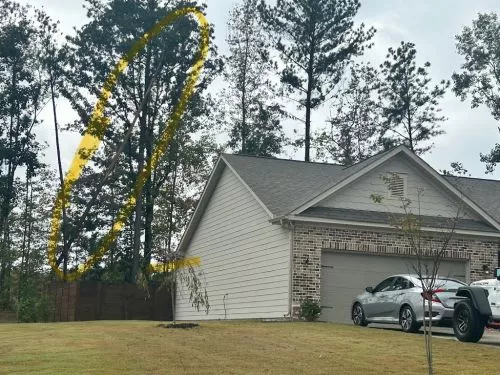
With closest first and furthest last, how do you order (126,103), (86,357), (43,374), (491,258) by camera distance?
1. (43,374)
2. (86,357)
3. (491,258)
4. (126,103)

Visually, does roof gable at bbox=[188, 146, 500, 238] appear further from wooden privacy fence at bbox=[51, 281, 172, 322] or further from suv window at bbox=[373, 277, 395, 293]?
wooden privacy fence at bbox=[51, 281, 172, 322]

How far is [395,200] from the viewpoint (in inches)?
985

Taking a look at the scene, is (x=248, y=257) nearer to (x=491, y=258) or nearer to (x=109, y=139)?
(x=491, y=258)

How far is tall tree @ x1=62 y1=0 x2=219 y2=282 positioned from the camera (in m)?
42.8

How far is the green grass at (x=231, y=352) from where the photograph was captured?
1232 cm

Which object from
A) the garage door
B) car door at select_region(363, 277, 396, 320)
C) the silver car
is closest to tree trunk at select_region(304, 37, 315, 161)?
the garage door

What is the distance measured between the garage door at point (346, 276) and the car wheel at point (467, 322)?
645 cm

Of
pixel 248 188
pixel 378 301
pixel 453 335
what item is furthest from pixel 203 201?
pixel 453 335

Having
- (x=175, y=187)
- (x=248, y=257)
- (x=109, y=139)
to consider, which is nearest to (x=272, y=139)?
(x=175, y=187)

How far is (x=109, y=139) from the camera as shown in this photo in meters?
43.1

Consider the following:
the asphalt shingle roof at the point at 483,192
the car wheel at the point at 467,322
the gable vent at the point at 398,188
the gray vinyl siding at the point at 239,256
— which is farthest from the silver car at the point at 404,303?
the asphalt shingle roof at the point at 483,192

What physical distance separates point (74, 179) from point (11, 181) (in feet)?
12.8

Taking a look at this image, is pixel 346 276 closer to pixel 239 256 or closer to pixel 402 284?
pixel 402 284

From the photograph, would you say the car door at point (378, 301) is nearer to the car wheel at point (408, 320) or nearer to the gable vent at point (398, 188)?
the car wheel at point (408, 320)
